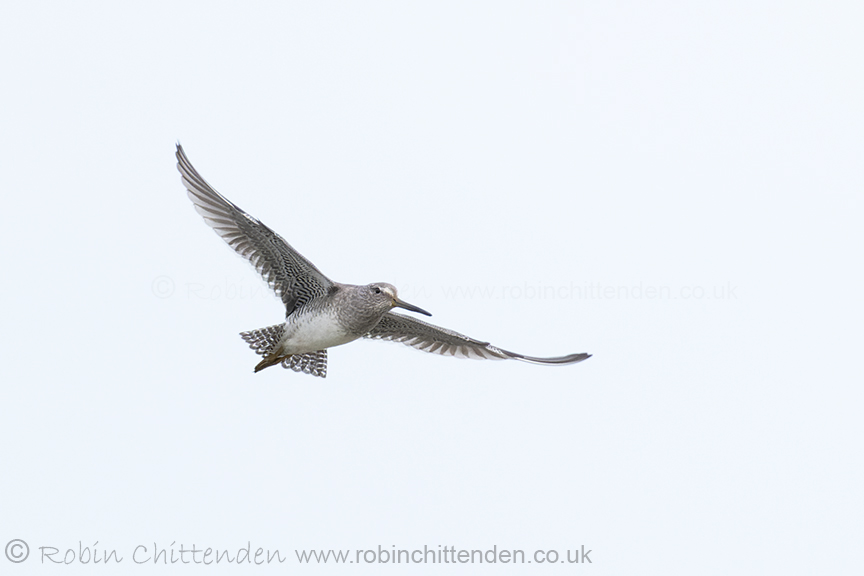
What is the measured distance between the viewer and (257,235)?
9.63m

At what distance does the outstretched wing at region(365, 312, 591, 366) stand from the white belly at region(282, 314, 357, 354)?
1072 mm

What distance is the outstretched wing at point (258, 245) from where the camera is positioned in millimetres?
9555

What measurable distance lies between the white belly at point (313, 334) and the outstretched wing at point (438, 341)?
107 cm

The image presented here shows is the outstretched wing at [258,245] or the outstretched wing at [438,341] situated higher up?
the outstretched wing at [258,245]

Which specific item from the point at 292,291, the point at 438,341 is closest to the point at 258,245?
the point at 292,291

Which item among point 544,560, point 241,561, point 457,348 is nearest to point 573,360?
point 457,348

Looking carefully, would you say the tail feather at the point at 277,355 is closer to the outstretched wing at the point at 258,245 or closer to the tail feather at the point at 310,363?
the tail feather at the point at 310,363

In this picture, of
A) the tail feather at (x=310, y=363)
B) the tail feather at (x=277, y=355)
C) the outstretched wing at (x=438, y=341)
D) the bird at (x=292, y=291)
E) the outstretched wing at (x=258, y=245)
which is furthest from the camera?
the tail feather at (x=310, y=363)

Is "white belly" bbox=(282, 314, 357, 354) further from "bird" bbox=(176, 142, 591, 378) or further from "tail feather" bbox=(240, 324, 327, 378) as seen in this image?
"tail feather" bbox=(240, 324, 327, 378)

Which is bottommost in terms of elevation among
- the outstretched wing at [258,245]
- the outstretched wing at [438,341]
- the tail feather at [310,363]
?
the tail feather at [310,363]

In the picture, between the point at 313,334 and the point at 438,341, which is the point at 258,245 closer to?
the point at 313,334

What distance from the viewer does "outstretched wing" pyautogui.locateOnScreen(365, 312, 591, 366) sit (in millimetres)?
10742

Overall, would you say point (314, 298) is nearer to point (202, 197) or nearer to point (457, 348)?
point (202, 197)

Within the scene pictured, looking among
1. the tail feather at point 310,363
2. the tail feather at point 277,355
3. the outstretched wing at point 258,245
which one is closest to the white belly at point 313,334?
the tail feather at point 277,355
